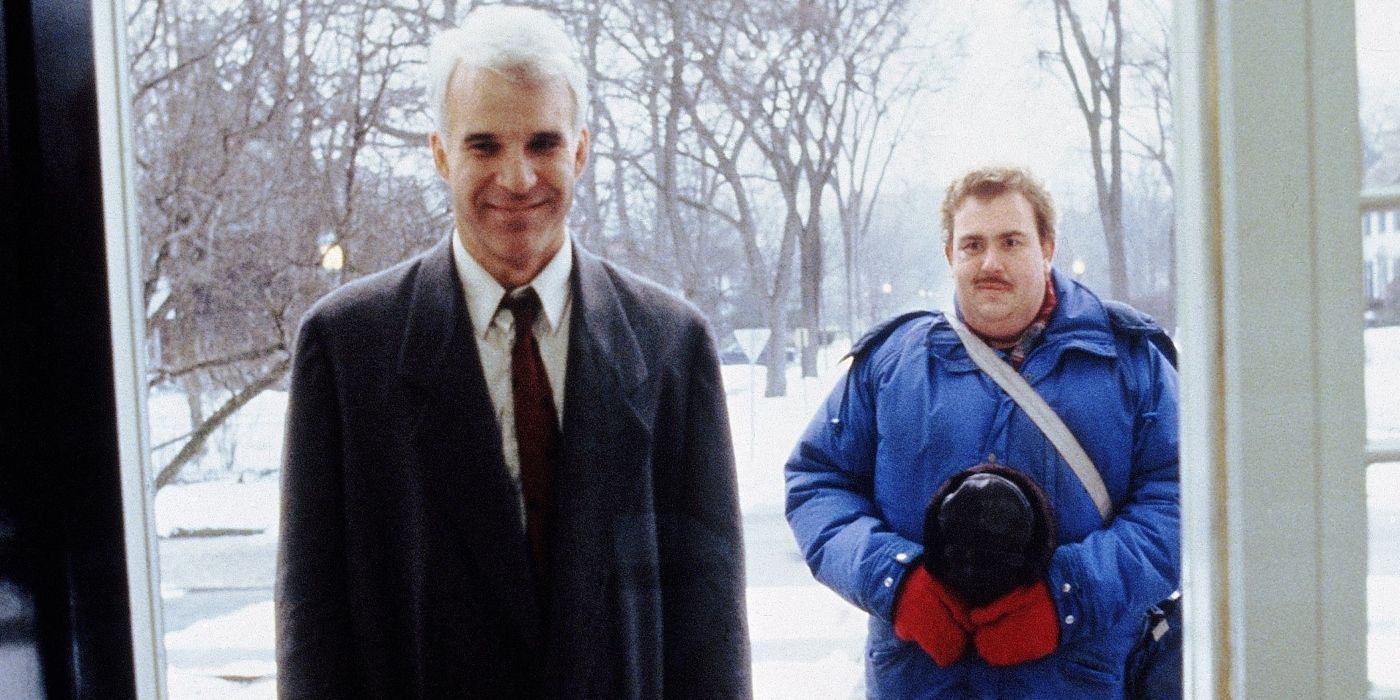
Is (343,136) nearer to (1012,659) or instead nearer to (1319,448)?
(1012,659)

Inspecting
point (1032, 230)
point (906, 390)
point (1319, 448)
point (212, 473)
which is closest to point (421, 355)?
point (212, 473)

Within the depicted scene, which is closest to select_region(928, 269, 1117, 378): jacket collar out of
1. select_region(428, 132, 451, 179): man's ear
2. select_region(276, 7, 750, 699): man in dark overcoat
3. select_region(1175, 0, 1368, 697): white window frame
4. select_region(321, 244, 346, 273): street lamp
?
select_region(1175, 0, 1368, 697): white window frame

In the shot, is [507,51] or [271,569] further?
[271,569]

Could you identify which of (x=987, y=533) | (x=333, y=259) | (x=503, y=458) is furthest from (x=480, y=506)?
(x=987, y=533)

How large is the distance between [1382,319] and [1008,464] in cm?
49

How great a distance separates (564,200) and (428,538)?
0.46 m

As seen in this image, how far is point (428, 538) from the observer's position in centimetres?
149

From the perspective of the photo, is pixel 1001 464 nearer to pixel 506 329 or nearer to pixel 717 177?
pixel 717 177

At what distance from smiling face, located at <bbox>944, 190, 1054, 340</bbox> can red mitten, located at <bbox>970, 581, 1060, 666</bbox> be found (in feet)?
1.09

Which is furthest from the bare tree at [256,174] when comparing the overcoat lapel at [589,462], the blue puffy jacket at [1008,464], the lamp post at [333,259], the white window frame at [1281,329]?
the white window frame at [1281,329]

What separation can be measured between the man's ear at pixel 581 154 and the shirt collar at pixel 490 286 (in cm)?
8

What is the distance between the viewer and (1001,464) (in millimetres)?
1485

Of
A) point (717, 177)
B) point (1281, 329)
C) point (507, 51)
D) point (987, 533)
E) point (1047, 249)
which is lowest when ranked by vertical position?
point (987, 533)

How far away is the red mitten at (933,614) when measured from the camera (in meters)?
1.50
